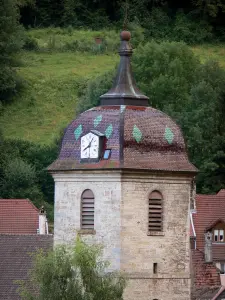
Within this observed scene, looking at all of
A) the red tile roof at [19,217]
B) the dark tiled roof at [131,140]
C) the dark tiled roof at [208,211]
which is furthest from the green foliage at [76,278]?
the dark tiled roof at [208,211]

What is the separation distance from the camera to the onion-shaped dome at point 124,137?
217ft

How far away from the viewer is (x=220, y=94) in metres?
116

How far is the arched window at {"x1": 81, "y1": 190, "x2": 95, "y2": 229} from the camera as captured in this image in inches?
2608

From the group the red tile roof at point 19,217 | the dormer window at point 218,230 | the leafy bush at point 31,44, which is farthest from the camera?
the leafy bush at point 31,44

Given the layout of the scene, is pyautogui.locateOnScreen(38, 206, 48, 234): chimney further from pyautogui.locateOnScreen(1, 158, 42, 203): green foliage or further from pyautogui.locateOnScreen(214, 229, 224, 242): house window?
pyautogui.locateOnScreen(1, 158, 42, 203): green foliage

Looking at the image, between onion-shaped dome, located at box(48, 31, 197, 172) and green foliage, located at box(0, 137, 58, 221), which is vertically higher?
green foliage, located at box(0, 137, 58, 221)

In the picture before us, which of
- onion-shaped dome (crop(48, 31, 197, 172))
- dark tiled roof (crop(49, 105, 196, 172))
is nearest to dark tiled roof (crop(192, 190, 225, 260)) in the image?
onion-shaped dome (crop(48, 31, 197, 172))

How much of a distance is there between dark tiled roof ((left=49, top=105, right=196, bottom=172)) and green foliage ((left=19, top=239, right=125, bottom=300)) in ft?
10.6

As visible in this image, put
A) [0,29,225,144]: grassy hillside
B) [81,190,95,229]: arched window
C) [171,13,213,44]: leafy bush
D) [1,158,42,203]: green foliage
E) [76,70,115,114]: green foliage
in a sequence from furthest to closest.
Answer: [171,13,213,44]: leafy bush
[0,29,225,144]: grassy hillside
[76,70,115,114]: green foliage
[1,158,42,203]: green foliage
[81,190,95,229]: arched window

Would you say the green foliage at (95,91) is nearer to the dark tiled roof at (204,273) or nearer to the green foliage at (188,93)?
the green foliage at (188,93)

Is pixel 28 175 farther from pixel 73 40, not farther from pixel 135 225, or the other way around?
pixel 135 225

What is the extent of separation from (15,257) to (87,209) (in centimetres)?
1766

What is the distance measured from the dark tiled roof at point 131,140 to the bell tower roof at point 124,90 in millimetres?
282

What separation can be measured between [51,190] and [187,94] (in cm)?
1027
